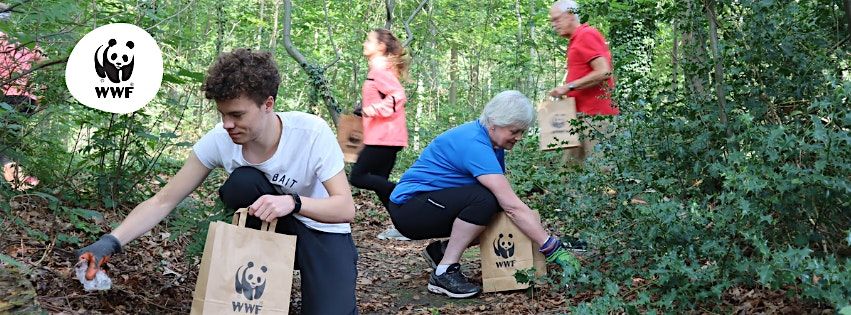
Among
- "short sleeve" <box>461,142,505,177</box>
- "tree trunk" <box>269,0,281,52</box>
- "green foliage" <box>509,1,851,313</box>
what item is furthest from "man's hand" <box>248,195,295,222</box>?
"tree trunk" <box>269,0,281,52</box>

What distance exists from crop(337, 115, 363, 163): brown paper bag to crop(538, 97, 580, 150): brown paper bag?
203 centimetres

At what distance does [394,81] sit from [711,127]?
317cm

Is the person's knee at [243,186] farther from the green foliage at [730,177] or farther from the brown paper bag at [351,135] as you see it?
the brown paper bag at [351,135]

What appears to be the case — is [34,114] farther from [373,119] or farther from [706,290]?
[706,290]

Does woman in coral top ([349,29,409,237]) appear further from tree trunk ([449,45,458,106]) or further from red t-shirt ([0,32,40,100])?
tree trunk ([449,45,458,106])

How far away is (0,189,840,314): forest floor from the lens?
132 inches

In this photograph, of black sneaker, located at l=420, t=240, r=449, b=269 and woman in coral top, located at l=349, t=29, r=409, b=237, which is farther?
woman in coral top, located at l=349, t=29, r=409, b=237

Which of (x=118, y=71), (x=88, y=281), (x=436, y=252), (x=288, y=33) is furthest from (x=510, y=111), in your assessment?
(x=288, y=33)

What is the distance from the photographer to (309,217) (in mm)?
3445

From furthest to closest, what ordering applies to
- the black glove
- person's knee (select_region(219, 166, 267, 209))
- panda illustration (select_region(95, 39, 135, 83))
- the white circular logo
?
panda illustration (select_region(95, 39, 135, 83)) → the white circular logo → person's knee (select_region(219, 166, 267, 209)) → the black glove

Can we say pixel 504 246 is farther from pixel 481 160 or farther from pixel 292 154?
pixel 292 154

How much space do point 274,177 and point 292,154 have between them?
132mm

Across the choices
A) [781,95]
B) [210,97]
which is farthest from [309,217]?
[781,95]

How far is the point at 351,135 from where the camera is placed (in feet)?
23.4
